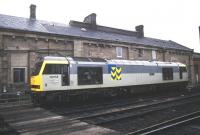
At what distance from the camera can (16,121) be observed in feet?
25.6

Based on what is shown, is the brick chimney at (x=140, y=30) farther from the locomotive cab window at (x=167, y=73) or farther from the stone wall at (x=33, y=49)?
the locomotive cab window at (x=167, y=73)

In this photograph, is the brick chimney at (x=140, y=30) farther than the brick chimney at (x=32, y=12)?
Yes

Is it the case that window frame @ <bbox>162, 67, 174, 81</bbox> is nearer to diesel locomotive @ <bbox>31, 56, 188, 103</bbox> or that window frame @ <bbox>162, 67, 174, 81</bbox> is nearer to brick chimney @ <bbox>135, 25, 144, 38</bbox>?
diesel locomotive @ <bbox>31, 56, 188, 103</bbox>

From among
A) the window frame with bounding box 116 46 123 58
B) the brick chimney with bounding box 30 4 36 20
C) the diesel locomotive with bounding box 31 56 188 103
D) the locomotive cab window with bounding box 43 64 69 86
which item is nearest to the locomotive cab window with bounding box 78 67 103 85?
the diesel locomotive with bounding box 31 56 188 103

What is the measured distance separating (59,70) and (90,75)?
2.44 metres

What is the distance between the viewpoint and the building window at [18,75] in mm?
16594

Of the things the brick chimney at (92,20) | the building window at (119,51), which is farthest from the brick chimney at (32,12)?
the building window at (119,51)

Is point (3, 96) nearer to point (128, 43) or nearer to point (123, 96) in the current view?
point (123, 96)

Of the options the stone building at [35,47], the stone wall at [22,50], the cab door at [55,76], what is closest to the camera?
the cab door at [55,76]

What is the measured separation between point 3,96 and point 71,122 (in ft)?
29.4

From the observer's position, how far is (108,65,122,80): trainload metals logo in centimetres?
1388

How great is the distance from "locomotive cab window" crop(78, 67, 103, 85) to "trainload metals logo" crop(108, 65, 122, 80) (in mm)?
1037

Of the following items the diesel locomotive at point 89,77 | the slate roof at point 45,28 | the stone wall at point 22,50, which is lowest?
the diesel locomotive at point 89,77

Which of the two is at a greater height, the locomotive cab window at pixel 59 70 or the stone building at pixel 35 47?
the stone building at pixel 35 47
